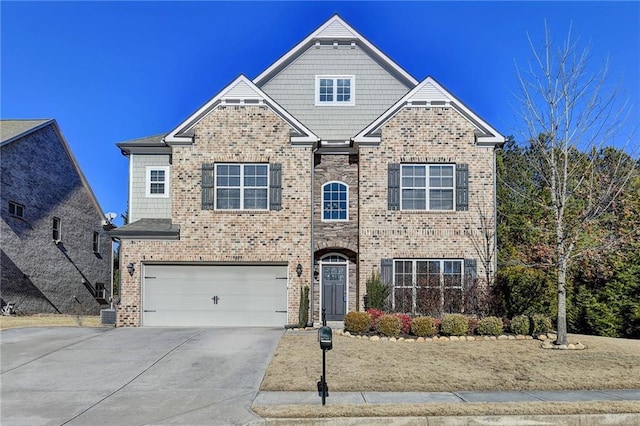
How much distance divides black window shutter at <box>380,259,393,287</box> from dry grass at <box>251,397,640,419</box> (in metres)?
8.72

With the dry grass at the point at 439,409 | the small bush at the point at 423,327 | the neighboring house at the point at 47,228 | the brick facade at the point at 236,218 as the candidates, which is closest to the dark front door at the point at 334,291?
the brick facade at the point at 236,218

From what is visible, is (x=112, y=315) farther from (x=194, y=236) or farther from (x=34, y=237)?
(x=34, y=237)

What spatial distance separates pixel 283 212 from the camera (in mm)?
17016

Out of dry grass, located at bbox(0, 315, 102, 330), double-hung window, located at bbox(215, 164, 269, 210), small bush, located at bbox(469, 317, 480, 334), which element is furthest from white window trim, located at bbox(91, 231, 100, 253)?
small bush, located at bbox(469, 317, 480, 334)

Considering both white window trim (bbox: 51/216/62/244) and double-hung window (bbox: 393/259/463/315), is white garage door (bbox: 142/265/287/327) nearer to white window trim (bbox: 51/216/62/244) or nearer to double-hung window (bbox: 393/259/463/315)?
double-hung window (bbox: 393/259/463/315)

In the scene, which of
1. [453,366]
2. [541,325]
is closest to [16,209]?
[453,366]

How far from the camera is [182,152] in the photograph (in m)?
17.2

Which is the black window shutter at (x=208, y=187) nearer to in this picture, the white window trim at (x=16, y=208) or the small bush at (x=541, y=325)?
the white window trim at (x=16, y=208)

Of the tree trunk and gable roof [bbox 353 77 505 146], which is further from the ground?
gable roof [bbox 353 77 505 146]

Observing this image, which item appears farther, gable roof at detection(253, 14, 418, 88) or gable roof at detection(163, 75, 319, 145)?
gable roof at detection(253, 14, 418, 88)

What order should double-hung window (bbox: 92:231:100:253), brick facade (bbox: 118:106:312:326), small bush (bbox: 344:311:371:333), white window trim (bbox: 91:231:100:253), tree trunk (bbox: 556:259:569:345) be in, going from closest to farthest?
tree trunk (bbox: 556:259:569:345) → small bush (bbox: 344:311:371:333) → brick facade (bbox: 118:106:312:326) → white window trim (bbox: 91:231:100:253) → double-hung window (bbox: 92:231:100:253)

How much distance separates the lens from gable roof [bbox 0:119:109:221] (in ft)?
67.2

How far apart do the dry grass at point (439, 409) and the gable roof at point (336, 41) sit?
14.6m

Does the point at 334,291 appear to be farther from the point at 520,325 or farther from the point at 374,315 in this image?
the point at 520,325
